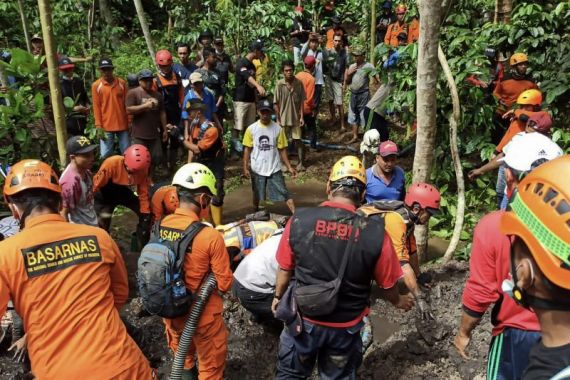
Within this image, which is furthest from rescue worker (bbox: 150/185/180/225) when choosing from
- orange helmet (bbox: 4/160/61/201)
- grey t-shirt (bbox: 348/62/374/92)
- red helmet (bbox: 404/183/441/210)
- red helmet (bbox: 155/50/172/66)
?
grey t-shirt (bbox: 348/62/374/92)

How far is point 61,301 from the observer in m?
2.66

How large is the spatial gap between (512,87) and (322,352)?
6.12 meters

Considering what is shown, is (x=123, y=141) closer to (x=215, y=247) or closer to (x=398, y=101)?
(x=398, y=101)

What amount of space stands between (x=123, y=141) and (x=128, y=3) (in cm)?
1122

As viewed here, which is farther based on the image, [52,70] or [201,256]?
[52,70]

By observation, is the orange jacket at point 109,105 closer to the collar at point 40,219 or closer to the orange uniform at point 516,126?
the collar at point 40,219

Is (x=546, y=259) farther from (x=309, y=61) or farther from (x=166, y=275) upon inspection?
(x=309, y=61)

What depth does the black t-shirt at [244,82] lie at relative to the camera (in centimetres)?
930

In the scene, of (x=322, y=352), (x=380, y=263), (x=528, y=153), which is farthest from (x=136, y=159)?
(x=528, y=153)

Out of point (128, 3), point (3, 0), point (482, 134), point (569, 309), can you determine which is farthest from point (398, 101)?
point (128, 3)

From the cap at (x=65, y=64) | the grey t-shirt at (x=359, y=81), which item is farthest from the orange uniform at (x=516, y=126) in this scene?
the cap at (x=65, y=64)

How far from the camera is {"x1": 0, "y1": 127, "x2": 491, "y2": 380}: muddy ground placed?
14.1 ft

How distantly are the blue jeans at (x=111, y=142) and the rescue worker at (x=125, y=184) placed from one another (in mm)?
1938

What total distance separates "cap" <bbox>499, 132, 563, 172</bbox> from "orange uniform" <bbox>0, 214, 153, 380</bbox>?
103 inches
